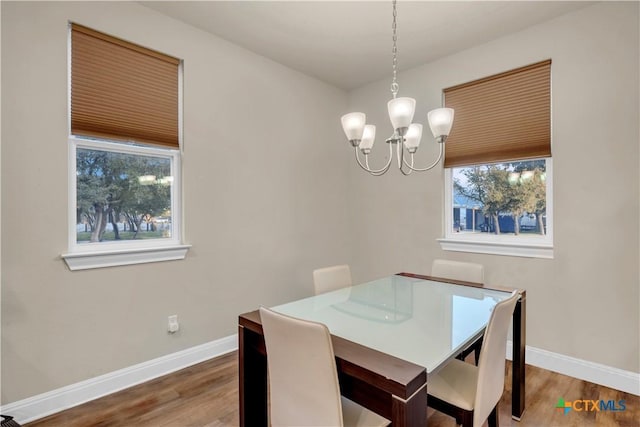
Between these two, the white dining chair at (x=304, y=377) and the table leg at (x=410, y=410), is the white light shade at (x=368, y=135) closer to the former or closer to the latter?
the white dining chair at (x=304, y=377)

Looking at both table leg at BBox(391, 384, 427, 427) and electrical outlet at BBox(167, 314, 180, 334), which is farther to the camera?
electrical outlet at BBox(167, 314, 180, 334)

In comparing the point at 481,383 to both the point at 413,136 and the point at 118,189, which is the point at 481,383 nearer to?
the point at 413,136

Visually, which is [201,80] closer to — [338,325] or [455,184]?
[338,325]

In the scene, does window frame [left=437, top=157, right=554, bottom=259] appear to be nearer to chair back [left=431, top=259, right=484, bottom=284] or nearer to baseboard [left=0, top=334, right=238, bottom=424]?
chair back [left=431, top=259, right=484, bottom=284]

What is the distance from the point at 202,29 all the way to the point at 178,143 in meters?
1.00

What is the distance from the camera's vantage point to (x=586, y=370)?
2.42m

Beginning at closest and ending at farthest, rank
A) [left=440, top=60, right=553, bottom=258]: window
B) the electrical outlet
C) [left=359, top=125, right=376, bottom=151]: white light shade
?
1. [left=359, top=125, right=376, bottom=151]: white light shade
2. the electrical outlet
3. [left=440, top=60, right=553, bottom=258]: window

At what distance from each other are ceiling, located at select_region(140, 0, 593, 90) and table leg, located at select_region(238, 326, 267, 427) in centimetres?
229

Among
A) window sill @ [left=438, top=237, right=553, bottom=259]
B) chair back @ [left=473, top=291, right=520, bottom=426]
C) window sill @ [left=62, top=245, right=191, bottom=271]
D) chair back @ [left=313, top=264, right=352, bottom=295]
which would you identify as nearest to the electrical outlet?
window sill @ [left=62, top=245, right=191, bottom=271]

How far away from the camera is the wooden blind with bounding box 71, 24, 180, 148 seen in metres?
2.14

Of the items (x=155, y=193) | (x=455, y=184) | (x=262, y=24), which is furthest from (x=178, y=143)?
(x=455, y=184)

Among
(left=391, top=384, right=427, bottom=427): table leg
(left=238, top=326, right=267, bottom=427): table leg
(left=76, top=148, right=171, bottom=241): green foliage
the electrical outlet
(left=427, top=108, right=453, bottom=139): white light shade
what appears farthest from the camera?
the electrical outlet

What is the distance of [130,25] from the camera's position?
233 cm

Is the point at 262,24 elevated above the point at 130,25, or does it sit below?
above
